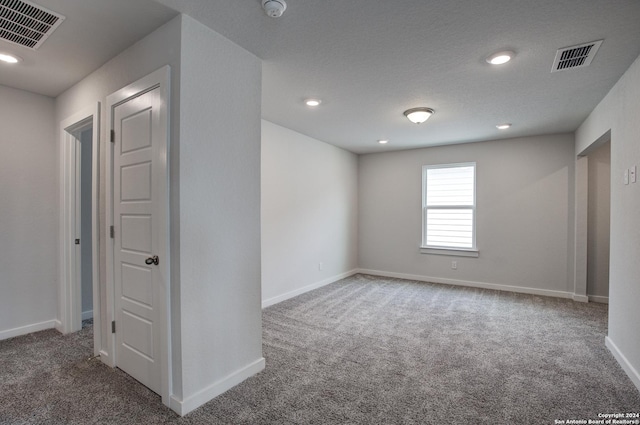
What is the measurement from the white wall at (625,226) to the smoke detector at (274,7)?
2.65 m

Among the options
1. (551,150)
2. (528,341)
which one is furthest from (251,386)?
(551,150)

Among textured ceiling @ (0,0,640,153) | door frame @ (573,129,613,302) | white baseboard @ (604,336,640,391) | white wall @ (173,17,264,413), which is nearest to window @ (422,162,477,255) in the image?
door frame @ (573,129,613,302)

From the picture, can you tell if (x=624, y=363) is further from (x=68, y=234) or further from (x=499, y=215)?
(x=68, y=234)

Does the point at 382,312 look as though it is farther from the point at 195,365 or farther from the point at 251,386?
the point at 195,365

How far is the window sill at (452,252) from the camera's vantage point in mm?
5344

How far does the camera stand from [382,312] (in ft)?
13.1

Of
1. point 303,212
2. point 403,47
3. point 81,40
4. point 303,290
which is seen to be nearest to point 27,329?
point 81,40

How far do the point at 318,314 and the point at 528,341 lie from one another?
221cm

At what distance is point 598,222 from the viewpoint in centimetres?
443

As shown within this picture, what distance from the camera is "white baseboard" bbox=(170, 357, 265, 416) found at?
1.94m

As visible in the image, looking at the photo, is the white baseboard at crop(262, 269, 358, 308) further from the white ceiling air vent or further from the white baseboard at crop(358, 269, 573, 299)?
the white ceiling air vent

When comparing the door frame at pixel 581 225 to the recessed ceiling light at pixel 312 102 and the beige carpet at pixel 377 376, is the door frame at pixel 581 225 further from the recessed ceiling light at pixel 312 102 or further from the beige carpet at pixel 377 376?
the recessed ceiling light at pixel 312 102

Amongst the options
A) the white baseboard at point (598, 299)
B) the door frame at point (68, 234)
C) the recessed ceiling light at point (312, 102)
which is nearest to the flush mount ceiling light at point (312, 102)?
the recessed ceiling light at point (312, 102)

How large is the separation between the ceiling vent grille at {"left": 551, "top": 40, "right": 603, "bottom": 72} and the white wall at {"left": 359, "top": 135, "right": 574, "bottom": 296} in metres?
2.70
